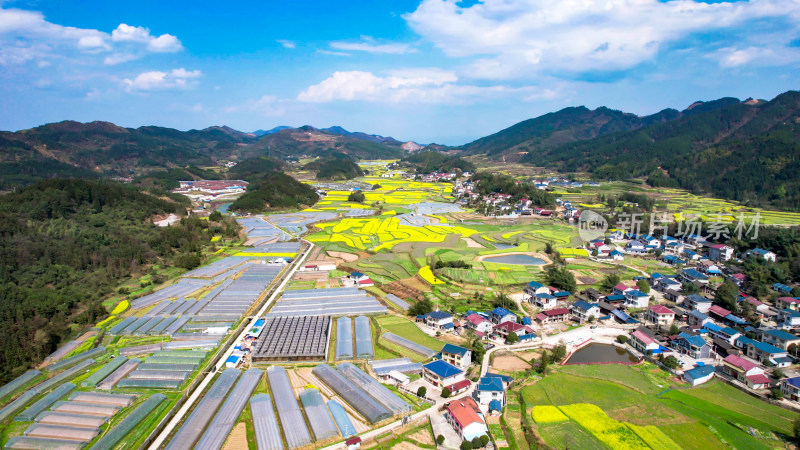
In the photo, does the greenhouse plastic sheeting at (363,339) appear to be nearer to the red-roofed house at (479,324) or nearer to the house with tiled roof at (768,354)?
the red-roofed house at (479,324)

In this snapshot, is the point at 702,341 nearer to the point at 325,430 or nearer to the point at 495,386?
the point at 495,386

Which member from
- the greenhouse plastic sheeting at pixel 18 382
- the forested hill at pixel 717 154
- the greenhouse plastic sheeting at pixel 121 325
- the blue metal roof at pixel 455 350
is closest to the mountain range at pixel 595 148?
the forested hill at pixel 717 154

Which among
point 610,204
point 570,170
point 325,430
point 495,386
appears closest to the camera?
point 325,430

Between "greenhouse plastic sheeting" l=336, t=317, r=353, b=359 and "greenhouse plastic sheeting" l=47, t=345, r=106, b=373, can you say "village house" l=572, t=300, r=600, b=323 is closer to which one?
"greenhouse plastic sheeting" l=336, t=317, r=353, b=359

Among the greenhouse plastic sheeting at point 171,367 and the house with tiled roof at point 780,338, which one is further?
the house with tiled roof at point 780,338

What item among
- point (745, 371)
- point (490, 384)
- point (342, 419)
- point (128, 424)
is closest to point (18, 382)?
point (128, 424)

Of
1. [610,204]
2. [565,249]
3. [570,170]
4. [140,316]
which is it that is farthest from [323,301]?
[570,170]
